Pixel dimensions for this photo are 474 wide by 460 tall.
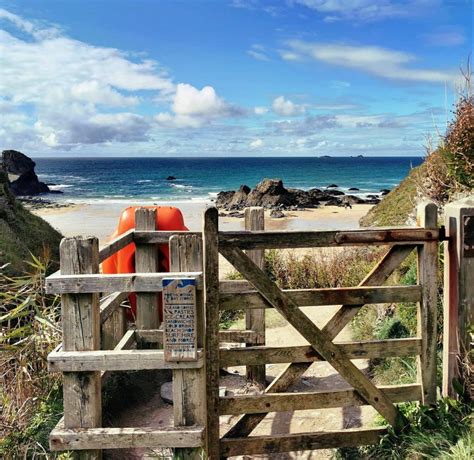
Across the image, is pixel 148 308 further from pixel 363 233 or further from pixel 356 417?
pixel 363 233

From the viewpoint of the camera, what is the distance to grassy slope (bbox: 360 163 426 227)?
1273 cm

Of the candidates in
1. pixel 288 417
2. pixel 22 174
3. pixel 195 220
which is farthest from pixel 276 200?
pixel 288 417

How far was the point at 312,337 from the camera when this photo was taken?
420cm

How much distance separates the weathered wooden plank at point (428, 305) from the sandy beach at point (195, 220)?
20.9m

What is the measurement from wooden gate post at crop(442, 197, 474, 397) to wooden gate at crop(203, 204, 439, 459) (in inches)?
7.3

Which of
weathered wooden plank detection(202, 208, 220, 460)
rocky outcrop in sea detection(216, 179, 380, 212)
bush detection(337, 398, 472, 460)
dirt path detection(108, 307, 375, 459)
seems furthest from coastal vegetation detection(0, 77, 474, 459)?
rocky outcrop in sea detection(216, 179, 380, 212)

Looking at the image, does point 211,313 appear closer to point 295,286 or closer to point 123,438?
point 123,438

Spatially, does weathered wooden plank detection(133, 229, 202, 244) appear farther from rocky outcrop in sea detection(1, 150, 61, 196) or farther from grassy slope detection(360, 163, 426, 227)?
Result: rocky outcrop in sea detection(1, 150, 61, 196)

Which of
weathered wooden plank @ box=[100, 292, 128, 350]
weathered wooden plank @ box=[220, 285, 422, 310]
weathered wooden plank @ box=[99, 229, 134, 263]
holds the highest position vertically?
weathered wooden plank @ box=[99, 229, 134, 263]

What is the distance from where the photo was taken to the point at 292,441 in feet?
14.2

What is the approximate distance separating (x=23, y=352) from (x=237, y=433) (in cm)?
231

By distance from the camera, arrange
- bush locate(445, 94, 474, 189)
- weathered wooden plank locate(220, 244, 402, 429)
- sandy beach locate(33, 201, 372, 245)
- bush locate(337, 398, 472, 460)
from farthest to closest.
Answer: sandy beach locate(33, 201, 372, 245) → bush locate(445, 94, 474, 189) → weathered wooden plank locate(220, 244, 402, 429) → bush locate(337, 398, 472, 460)

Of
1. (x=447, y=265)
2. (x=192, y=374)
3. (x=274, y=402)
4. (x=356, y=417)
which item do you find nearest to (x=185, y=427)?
(x=192, y=374)

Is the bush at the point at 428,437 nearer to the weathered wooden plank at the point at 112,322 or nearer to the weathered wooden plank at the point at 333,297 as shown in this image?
the weathered wooden plank at the point at 333,297
